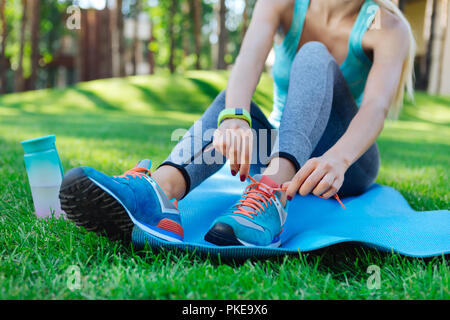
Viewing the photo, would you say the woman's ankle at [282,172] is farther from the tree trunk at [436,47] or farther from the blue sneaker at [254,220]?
the tree trunk at [436,47]

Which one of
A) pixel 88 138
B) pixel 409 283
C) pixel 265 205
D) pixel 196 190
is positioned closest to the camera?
pixel 409 283

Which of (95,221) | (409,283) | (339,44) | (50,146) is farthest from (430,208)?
(50,146)

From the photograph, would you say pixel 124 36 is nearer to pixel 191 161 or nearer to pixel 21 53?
pixel 21 53

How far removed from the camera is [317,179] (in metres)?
1.15

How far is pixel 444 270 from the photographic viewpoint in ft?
3.34

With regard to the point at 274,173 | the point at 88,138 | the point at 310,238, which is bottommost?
the point at 88,138

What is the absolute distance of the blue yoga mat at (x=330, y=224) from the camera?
3.66 feet

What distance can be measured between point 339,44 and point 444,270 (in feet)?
3.54

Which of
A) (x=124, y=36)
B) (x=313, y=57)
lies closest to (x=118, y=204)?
(x=313, y=57)

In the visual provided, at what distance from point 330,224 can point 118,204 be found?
730 millimetres

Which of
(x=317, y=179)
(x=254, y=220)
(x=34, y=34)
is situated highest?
(x=34, y=34)

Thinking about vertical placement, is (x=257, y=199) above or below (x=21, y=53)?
above

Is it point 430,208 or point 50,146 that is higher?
point 50,146
